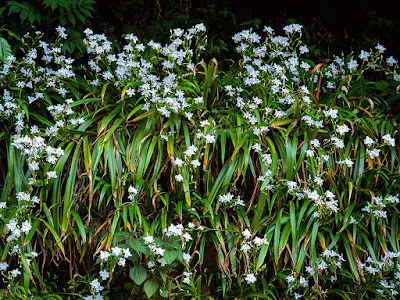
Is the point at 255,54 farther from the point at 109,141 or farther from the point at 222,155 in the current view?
the point at 109,141

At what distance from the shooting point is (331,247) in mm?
2312

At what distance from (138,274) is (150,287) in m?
0.10

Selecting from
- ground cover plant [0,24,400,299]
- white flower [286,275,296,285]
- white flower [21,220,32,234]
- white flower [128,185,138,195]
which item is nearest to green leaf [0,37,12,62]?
ground cover plant [0,24,400,299]

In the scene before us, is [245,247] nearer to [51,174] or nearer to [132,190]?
[132,190]

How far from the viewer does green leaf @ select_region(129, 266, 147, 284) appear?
2099 millimetres

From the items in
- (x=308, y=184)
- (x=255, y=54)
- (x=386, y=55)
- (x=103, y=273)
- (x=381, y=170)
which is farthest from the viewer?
(x=386, y=55)

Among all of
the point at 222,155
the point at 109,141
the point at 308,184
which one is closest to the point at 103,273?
the point at 109,141

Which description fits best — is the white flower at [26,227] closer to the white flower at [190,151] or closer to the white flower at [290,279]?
the white flower at [190,151]

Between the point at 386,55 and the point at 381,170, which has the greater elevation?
the point at 386,55

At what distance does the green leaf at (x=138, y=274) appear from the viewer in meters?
2.10

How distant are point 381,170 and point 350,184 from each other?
249 millimetres

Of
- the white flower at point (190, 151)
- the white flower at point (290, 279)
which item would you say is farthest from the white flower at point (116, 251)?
the white flower at point (290, 279)

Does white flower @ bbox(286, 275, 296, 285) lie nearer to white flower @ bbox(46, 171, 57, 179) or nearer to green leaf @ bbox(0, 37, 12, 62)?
white flower @ bbox(46, 171, 57, 179)

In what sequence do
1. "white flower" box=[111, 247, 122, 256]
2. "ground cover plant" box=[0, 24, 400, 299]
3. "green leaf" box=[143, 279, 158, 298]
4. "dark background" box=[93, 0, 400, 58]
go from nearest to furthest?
"white flower" box=[111, 247, 122, 256] < "green leaf" box=[143, 279, 158, 298] < "ground cover plant" box=[0, 24, 400, 299] < "dark background" box=[93, 0, 400, 58]
